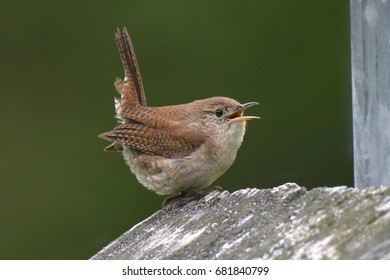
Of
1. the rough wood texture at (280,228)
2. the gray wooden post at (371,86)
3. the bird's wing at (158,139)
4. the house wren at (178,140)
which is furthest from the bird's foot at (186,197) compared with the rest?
the gray wooden post at (371,86)

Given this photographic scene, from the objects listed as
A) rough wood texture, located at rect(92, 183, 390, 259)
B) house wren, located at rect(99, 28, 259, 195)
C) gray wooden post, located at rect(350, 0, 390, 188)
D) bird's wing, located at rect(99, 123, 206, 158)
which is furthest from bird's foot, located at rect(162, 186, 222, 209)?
gray wooden post, located at rect(350, 0, 390, 188)

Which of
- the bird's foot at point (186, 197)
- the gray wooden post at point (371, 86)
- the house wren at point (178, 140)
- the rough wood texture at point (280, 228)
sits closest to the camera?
the rough wood texture at point (280, 228)

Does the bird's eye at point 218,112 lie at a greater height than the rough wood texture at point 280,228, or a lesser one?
greater

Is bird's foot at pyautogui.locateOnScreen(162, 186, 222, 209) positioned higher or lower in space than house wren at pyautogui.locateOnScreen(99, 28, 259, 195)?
lower

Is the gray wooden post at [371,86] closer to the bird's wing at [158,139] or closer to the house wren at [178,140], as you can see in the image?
the house wren at [178,140]

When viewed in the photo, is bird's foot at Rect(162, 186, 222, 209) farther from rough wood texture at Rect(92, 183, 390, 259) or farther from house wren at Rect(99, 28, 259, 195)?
rough wood texture at Rect(92, 183, 390, 259)

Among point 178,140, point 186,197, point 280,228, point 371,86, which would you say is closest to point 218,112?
point 178,140

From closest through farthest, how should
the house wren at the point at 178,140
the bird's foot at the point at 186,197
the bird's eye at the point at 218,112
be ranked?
the bird's foot at the point at 186,197 → the house wren at the point at 178,140 → the bird's eye at the point at 218,112
